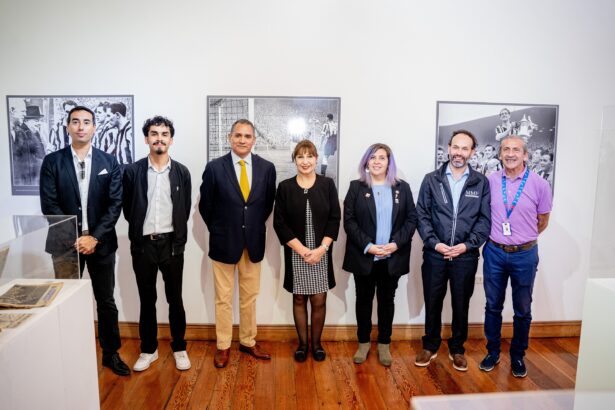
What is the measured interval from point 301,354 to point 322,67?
227 cm

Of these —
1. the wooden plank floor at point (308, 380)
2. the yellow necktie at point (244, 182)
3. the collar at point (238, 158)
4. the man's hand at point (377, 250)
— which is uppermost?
the collar at point (238, 158)

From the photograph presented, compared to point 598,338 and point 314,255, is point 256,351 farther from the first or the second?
point 598,338

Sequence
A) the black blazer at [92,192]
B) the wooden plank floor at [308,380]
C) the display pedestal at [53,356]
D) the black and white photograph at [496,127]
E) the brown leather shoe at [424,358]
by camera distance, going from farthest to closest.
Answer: the black and white photograph at [496,127]
the brown leather shoe at [424,358]
the black blazer at [92,192]
the wooden plank floor at [308,380]
the display pedestal at [53,356]

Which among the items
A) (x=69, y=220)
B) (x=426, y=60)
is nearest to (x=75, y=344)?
(x=69, y=220)

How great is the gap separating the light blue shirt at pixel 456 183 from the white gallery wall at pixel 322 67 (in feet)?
1.56

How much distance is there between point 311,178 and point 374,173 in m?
0.47

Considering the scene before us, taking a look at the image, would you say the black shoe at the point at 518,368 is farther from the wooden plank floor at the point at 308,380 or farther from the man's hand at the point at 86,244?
the man's hand at the point at 86,244

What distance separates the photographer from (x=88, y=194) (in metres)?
3.10

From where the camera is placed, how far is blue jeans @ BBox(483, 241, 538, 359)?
3.26 metres

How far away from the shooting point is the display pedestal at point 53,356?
5.37 ft

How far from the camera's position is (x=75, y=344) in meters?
2.15

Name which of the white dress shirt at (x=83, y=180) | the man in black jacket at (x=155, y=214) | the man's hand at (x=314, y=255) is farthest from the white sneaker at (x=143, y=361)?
the man's hand at (x=314, y=255)

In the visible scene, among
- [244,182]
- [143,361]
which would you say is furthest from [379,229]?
[143,361]

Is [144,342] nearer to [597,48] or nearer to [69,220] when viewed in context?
[69,220]
